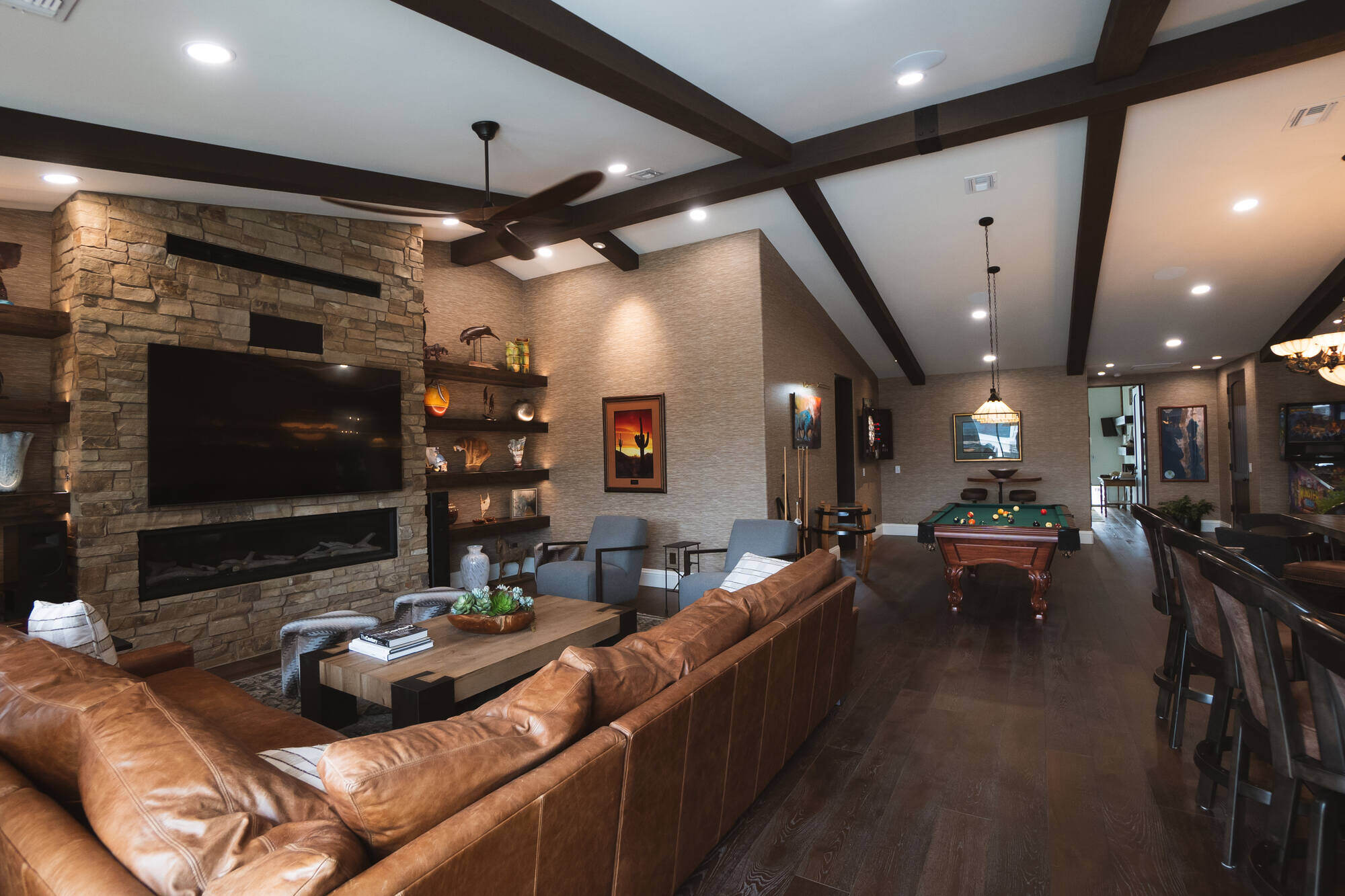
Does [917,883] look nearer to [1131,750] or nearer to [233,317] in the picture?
[1131,750]

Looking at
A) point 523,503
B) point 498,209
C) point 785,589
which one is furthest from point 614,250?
point 785,589

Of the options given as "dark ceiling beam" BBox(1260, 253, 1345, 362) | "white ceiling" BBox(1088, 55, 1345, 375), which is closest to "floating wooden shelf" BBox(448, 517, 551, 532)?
"white ceiling" BBox(1088, 55, 1345, 375)

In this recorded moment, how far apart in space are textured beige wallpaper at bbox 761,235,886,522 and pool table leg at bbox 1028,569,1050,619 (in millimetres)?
2213

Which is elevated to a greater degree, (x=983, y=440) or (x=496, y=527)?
(x=983, y=440)

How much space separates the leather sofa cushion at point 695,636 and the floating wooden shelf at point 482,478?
13.8 ft

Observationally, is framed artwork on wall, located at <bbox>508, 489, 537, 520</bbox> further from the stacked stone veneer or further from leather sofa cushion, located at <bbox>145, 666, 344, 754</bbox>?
leather sofa cushion, located at <bbox>145, 666, 344, 754</bbox>

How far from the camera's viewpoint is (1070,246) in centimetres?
616

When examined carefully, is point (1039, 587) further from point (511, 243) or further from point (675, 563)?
point (511, 243)

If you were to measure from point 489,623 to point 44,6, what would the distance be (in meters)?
3.12

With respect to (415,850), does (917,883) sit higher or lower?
lower

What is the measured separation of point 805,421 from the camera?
23.4 ft

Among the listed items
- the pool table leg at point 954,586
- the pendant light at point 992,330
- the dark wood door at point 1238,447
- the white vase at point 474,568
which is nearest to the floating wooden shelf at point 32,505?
the white vase at point 474,568

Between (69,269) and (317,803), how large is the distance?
4.59 meters

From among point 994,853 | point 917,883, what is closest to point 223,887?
point 917,883
